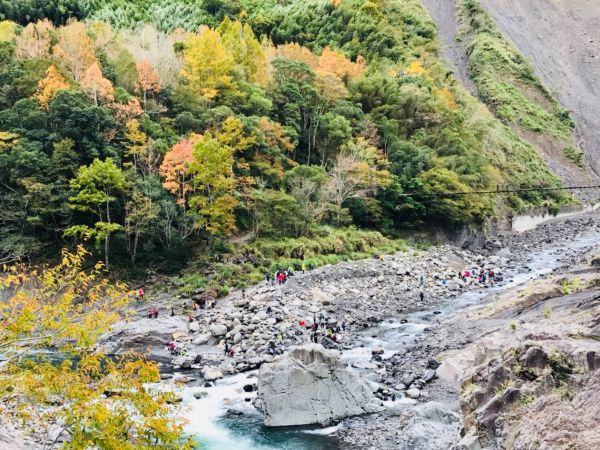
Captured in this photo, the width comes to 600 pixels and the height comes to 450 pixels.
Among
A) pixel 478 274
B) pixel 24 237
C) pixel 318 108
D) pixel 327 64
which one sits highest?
pixel 327 64

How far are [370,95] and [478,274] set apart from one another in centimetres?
2441

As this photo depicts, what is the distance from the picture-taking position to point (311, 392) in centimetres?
1969

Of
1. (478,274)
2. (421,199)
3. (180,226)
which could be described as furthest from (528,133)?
(180,226)

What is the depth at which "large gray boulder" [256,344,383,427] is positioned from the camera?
19391 mm

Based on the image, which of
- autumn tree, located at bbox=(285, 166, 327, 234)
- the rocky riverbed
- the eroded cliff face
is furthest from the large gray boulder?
autumn tree, located at bbox=(285, 166, 327, 234)

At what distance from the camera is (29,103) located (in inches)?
1479

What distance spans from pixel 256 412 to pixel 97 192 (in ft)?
68.2

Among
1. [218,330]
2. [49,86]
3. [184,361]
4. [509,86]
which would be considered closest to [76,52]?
[49,86]

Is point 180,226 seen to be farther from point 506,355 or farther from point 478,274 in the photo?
point 506,355

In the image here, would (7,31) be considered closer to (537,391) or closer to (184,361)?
(184,361)

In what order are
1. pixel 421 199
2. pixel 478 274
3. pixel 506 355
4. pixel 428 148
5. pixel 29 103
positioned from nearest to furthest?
pixel 506 355, pixel 29 103, pixel 478 274, pixel 421 199, pixel 428 148

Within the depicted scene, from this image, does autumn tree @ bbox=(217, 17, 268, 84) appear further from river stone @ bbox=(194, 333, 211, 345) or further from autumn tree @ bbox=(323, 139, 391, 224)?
river stone @ bbox=(194, 333, 211, 345)

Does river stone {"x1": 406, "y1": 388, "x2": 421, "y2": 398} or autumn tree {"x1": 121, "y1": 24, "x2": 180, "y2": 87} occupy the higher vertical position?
autumn tree {"x1": 121, "y1": 24, "x2": 180, "y2": 87}

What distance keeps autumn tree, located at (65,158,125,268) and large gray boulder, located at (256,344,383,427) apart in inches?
737
